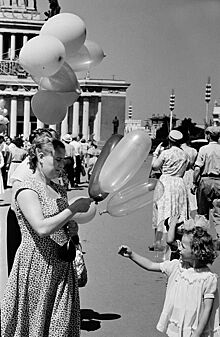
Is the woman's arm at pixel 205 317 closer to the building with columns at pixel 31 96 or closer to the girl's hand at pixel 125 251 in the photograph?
the girl's hand at pixel 125 251

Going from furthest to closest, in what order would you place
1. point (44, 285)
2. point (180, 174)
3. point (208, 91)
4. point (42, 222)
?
point (208, 91) → point (180, 174) → point (44, 285) → point (42, 222)

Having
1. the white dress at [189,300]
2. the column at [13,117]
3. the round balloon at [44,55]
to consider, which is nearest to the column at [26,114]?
the column at [13,117]

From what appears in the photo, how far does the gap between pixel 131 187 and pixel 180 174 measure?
13.8 feet

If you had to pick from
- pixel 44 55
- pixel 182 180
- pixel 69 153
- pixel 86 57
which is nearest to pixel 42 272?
pixel 44 55

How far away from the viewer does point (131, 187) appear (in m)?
4.32

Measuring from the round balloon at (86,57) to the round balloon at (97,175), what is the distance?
3.23 feet

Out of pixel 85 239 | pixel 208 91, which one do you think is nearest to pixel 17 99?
pixel 208 91

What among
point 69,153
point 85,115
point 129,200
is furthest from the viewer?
point 85,115

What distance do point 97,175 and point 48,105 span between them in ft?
3.97

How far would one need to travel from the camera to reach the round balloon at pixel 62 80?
4.97 meters

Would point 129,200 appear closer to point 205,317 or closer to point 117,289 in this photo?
point 205,317

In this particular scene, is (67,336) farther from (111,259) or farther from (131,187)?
(111,259)

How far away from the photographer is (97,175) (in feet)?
13.7

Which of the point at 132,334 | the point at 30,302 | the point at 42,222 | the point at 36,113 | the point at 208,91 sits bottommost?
the point at 132,334
